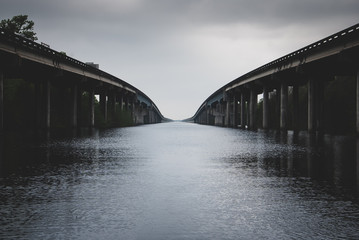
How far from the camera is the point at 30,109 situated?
177 ft

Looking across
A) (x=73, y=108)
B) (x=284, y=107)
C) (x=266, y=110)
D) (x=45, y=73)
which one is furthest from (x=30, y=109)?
(x=266, y=110)

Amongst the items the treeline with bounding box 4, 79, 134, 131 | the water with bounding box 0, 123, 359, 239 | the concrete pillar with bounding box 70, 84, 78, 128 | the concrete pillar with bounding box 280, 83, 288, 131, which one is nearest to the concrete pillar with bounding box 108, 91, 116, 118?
the treeline with bounding box 4, 79, 134, 131

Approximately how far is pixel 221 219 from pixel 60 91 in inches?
2433

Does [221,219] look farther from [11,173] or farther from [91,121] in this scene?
[91,121]

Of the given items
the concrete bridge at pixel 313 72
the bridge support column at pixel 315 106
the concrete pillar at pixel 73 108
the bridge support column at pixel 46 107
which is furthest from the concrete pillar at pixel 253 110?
the bridge support column at pixel 46 107

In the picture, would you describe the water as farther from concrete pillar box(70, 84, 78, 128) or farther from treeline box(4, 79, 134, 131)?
concrete pillar box(70, 84, 78, 128)

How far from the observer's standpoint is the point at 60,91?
6450 centimetres

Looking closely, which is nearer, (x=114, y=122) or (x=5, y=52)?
(x=5, y=52)

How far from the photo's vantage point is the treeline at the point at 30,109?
46938 mm

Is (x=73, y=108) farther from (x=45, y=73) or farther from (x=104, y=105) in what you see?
Result: (x=104, y=105)

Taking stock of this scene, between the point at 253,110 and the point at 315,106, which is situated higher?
the point at 253,110

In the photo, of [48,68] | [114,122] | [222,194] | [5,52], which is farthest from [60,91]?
[222,194]

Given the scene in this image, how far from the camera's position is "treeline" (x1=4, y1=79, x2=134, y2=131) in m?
46.9

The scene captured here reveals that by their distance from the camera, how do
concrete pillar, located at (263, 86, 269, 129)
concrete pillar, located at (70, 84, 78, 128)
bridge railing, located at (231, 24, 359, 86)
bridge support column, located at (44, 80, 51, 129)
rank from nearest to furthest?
bridge railing, located at (231, 24, 359, 86), bridge support column, located at (44, 80, 51, 129), concrete pillar, located at (70, 84, 78, 128), concrete pillar, located at (263, 86, 269, 129)
